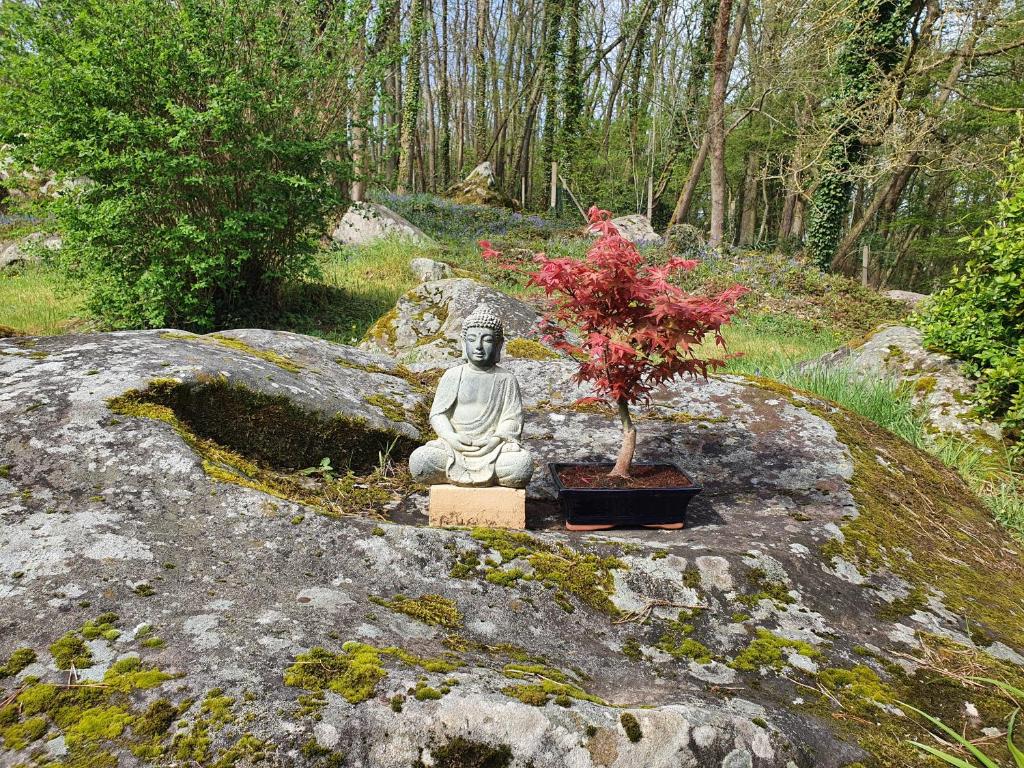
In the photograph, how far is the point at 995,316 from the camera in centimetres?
522

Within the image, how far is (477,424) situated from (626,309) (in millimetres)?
1068

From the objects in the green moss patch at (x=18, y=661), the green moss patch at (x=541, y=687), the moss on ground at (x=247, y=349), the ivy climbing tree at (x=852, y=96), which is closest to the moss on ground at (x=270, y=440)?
the moss on ground at (x=247, y=349)

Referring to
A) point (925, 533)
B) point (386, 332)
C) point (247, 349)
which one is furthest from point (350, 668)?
point (386, 332)

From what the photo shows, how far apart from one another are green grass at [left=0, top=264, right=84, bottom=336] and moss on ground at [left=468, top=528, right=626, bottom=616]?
257 inches

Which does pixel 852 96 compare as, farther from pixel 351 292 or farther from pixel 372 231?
pixel 351 292

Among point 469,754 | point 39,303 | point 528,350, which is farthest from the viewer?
point 39,303

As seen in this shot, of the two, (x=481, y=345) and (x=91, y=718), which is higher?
(x=481, y=345)

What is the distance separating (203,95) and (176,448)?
20.3 ft

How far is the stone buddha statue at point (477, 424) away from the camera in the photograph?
10.6ft

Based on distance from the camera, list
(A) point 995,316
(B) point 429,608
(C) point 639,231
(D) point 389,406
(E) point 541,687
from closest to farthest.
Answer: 1. (E) point 541,687
2. (B) point 429,608
3. (D) point 389,406
4. (A) point 995,316
5. (C) point 639,231

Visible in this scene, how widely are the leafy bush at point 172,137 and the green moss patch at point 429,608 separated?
5.96 m

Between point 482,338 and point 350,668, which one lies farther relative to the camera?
point 482,338

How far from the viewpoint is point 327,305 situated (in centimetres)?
960

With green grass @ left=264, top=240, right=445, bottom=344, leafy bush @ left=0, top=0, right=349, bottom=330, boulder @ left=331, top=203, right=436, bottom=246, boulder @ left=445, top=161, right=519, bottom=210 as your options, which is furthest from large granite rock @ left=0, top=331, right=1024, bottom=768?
boulder @ left=445, top=161, right=519, bottom=210
